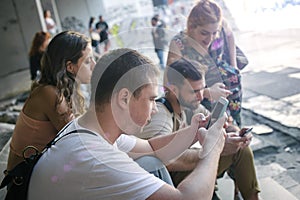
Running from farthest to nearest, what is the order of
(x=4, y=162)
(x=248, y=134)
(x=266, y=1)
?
(x=266, y=1) < (x=4, y=162) < (x=248, y=134)

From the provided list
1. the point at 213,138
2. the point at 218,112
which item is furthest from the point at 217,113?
the point at 213,138

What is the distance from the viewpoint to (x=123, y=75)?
1.31 m

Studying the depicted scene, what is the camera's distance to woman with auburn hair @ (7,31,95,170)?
6.81 feet

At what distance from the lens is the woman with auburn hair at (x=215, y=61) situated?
7.11 ft

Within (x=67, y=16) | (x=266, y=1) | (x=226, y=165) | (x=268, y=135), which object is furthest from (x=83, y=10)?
(x=226, y=165)

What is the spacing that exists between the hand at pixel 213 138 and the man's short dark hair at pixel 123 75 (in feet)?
1.20

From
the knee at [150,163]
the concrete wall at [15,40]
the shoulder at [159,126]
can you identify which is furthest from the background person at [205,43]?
the concrete wall at [15,40]

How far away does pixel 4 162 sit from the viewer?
2.89 meters

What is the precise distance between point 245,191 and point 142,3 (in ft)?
48.0

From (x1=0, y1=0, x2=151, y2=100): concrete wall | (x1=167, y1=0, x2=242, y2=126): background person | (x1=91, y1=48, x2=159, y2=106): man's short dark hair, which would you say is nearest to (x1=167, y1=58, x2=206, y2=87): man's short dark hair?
(x1=167, y1=0, x2=242, y2=126): background person

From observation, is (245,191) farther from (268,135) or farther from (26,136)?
(268,135)

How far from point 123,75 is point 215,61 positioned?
5.05 ft

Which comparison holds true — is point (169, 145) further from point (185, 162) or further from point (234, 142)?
point (234, 142)

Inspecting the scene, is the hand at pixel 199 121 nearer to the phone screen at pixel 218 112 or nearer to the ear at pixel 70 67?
the phone screen at pixel 218 112
